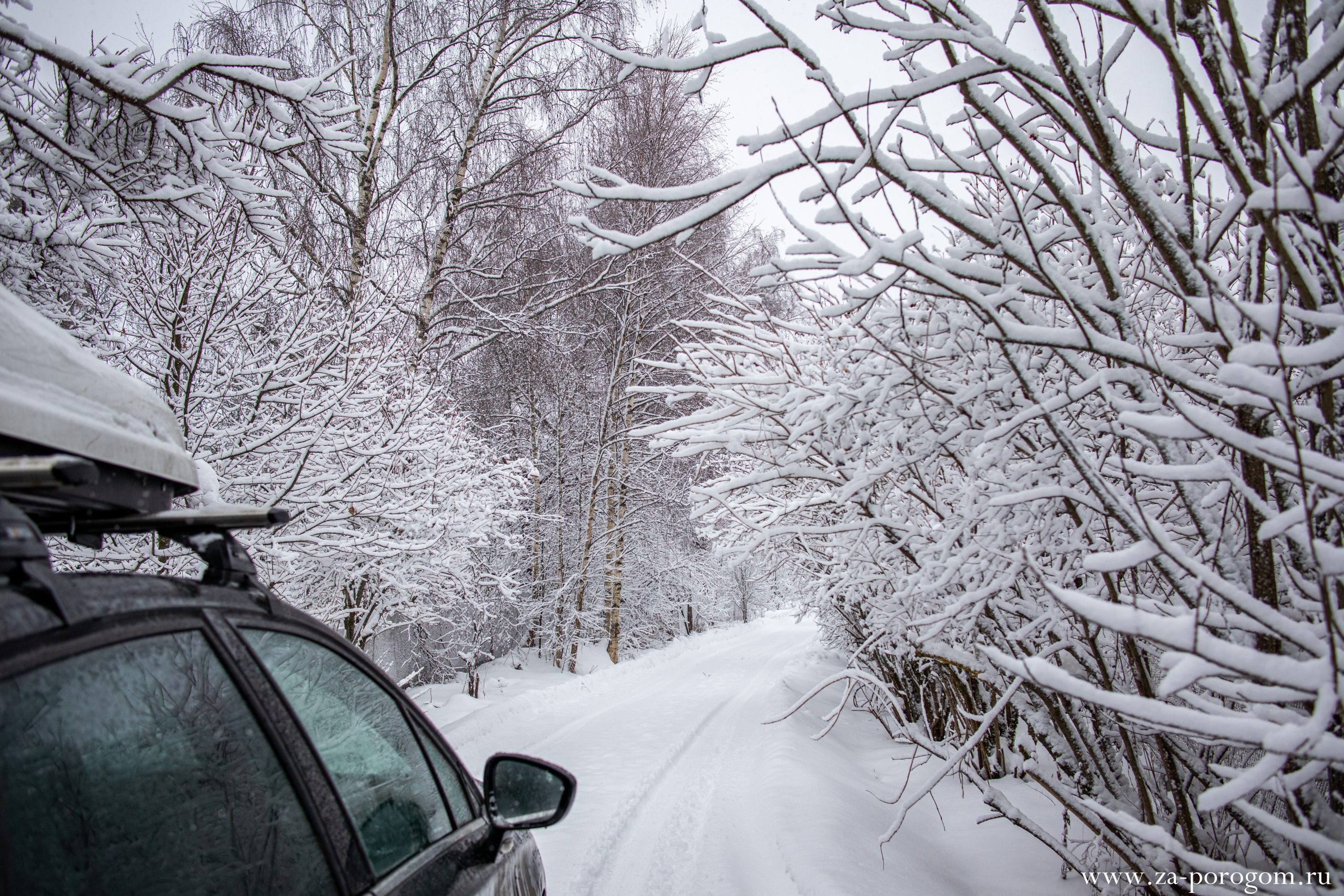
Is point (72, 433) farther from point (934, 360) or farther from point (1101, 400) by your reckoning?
point (1101, 400)

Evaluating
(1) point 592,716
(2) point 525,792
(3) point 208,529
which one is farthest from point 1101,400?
(1) point 592,716

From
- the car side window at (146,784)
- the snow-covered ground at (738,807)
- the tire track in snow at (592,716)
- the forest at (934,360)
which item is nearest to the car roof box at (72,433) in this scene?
the car side window at (146,784)

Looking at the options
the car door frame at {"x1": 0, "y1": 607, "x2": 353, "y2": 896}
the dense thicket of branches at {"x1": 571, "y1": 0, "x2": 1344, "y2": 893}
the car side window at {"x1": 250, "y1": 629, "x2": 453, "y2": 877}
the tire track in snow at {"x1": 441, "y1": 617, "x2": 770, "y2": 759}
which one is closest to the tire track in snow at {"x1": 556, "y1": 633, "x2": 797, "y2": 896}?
the tire track in snow at {"x1": 441, "y1": 617, "x2": 770, "y2": 759}

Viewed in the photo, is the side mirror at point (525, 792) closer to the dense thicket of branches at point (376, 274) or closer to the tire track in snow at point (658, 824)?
the dense thicket of branches at point (376, 274)

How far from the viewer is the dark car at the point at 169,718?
675mm

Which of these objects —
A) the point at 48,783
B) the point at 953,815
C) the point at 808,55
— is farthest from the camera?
the point at 953,815

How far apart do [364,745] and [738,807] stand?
452cm

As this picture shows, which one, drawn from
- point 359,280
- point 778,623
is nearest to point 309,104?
point 359,280

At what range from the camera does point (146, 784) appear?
802 mm

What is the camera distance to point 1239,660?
0.82 m

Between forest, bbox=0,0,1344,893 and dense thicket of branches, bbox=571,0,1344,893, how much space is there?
1 cm

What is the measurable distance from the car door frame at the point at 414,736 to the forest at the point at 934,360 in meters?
1.04

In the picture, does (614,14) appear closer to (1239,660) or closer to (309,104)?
(309,104)

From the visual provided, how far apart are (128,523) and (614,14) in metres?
9.60
